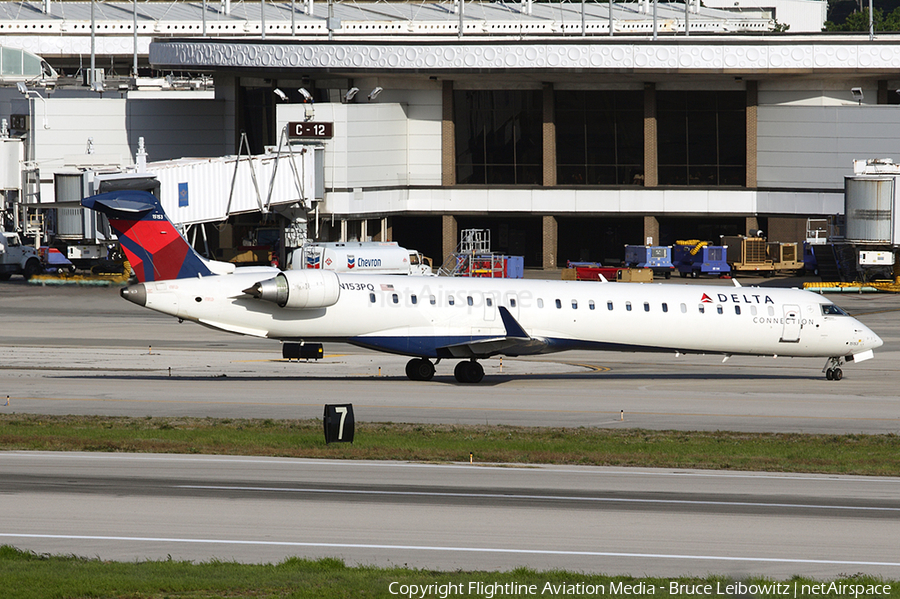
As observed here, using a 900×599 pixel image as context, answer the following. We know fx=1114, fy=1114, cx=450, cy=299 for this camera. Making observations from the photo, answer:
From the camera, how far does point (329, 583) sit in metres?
12.8

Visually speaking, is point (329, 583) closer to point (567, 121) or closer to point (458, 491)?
point (458, 491)

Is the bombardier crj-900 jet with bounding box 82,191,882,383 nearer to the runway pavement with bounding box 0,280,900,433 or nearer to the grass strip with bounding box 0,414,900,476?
the runway pavement with bounding box 0,280,900,433

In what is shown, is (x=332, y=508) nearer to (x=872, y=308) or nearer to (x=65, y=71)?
(x=872, y=308)

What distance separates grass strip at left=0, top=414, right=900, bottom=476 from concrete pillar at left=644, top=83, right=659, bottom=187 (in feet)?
187

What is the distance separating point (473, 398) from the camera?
3103cm

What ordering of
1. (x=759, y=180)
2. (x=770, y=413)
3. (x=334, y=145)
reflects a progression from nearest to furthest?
(x=770, y=413) < (x=334, y=145) < (x=759, y=180)

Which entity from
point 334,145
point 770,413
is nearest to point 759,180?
point 334,145

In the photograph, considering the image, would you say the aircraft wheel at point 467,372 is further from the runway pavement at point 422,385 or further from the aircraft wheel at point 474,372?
the runway pavement at point 422,385

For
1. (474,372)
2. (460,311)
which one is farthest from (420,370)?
(460,311)

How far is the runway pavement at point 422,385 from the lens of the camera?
2820 centimetres

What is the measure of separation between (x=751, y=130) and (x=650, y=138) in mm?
7166

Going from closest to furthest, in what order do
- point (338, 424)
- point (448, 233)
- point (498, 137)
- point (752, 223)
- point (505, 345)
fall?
point (338, 424) < point (505, 345) < point (752, 223) < point (498, 137) < point (448, 233)

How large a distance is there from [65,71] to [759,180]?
8309cm

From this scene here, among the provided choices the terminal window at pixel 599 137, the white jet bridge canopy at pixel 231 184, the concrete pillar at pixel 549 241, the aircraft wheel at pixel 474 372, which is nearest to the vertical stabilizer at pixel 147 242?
the aircraft wheel at pixel 474 372
